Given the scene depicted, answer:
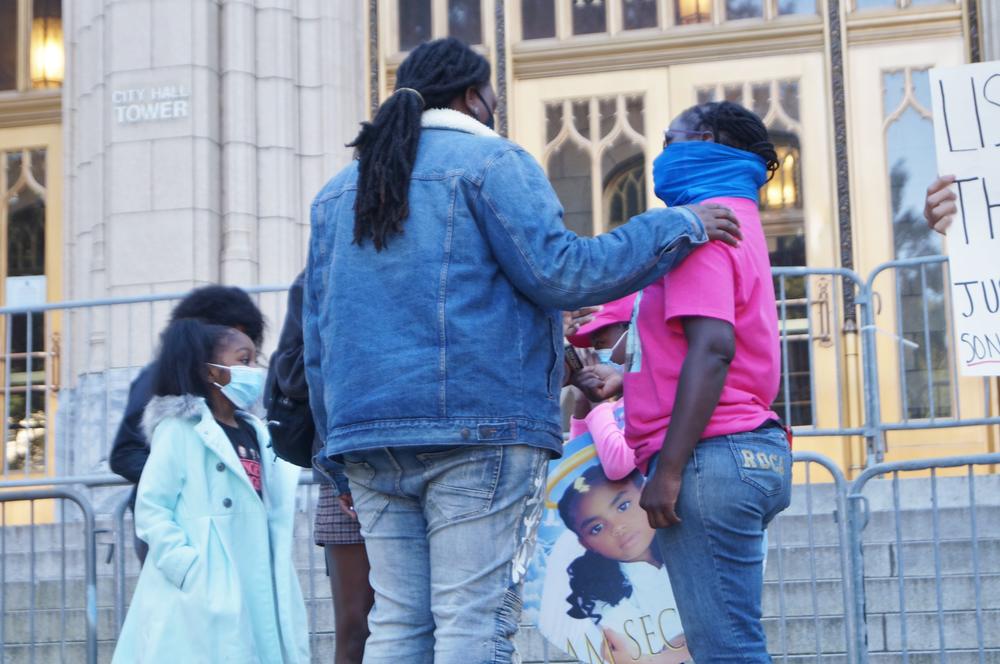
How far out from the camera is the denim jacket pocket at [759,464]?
11.5ft

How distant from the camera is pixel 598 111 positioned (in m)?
10.1

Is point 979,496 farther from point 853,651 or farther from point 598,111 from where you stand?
point 598,111

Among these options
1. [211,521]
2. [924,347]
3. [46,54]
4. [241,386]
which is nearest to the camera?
[211,521]

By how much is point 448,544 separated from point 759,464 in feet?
2.67

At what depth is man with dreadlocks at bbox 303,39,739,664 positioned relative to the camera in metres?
3.26

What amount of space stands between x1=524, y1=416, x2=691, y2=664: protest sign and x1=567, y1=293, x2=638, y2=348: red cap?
31 centimetres

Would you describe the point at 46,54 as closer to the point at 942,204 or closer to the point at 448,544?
the point at 942,204

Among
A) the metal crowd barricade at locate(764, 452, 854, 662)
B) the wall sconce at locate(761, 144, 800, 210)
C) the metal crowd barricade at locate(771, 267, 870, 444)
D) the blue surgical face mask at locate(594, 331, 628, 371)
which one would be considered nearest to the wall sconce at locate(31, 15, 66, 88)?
the wall sconce at locate(761, 144, 800, 210)

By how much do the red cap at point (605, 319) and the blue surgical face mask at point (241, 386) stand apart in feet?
3.78

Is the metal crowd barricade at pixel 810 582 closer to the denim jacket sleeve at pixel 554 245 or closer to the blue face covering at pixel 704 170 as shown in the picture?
the blue face covering at pixel 704 170

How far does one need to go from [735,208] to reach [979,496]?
12.9ft

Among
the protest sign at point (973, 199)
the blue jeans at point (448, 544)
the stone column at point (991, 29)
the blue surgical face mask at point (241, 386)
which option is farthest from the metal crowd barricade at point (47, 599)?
the stone column at point (991, 29)

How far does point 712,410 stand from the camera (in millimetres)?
3455

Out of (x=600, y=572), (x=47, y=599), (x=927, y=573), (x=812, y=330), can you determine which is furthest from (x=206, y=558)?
(x=812, y=330)
